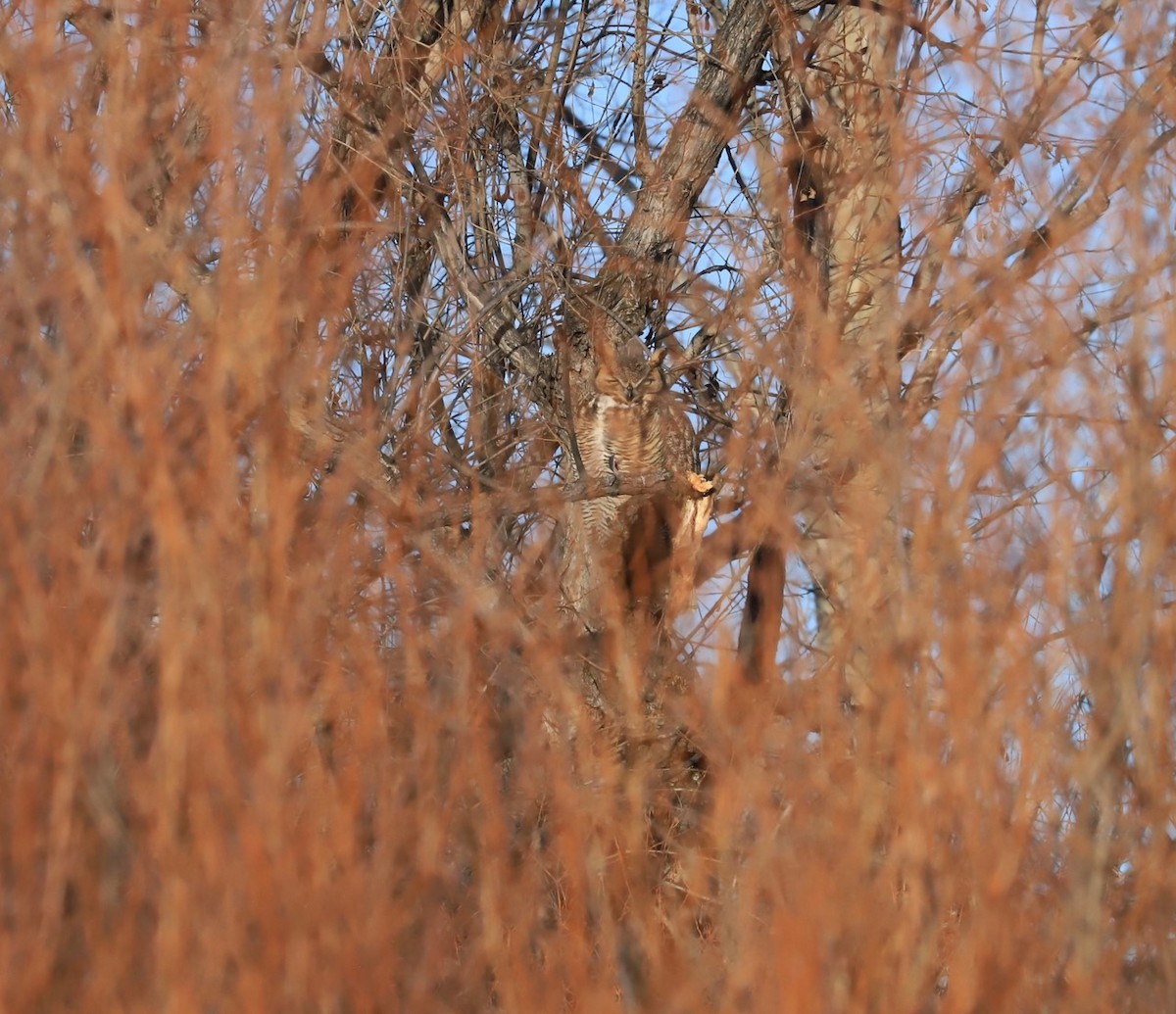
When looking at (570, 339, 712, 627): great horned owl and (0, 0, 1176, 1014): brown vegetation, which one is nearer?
(0, 0, 1176, 1014): brown vegetation

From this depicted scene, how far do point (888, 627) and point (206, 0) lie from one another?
297cm

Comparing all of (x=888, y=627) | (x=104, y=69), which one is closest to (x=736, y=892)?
(x=888, y=627)

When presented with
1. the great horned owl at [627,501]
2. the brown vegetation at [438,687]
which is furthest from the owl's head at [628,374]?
the brown vegetation at [438,687]

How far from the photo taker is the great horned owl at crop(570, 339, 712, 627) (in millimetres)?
4684

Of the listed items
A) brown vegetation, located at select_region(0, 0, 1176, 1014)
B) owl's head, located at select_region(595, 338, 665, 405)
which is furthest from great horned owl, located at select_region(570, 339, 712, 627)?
brown vegetation, located at select_region(0, 0, 1176, 1014)

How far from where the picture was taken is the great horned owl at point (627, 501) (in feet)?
15.4

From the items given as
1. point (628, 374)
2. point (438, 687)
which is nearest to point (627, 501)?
point (628, 374)

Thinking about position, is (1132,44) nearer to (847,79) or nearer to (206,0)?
(847,79)

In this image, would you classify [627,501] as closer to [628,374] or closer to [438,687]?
[628,374]

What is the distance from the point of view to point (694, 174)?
484cm

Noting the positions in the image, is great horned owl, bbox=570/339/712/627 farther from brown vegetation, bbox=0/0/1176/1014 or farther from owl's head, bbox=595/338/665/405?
brown vegetation, bbox=0/0/1176/1014

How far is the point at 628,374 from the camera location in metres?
4.73

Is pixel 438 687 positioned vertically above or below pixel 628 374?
below

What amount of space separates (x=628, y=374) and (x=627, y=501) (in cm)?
40
